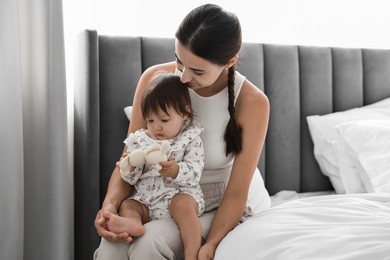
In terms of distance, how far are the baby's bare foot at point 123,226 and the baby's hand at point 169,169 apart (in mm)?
169

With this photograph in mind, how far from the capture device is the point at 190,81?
164 centimetres

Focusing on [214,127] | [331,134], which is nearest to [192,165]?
[214,127]

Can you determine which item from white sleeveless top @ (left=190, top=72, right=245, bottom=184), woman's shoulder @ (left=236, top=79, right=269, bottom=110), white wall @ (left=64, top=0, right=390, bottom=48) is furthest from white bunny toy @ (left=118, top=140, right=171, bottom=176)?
white wall @ (left=64, top=0, right=390, bottom=48)

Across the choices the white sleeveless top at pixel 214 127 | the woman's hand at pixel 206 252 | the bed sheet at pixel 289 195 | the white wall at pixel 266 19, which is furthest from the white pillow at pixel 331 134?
the woman's hand at pixel 206 252

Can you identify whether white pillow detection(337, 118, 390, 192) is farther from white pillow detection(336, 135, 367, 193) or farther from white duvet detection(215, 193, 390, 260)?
white duvet detection(215, 193, 390, 260)

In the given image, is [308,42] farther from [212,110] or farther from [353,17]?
[212,110]

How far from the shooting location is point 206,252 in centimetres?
150

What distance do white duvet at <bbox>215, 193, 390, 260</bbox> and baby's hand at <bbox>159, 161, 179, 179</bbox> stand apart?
241 mm

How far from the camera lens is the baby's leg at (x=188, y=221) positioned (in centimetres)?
150

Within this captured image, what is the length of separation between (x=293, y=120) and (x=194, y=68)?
3.43 ft

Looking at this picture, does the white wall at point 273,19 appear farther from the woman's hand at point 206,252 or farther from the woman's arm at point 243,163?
the woman's hand at point 206,252

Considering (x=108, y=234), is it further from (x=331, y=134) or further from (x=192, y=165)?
(x=331, y=134)

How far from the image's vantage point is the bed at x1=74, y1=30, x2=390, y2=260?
2.18 meters

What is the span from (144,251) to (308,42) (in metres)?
1.76
